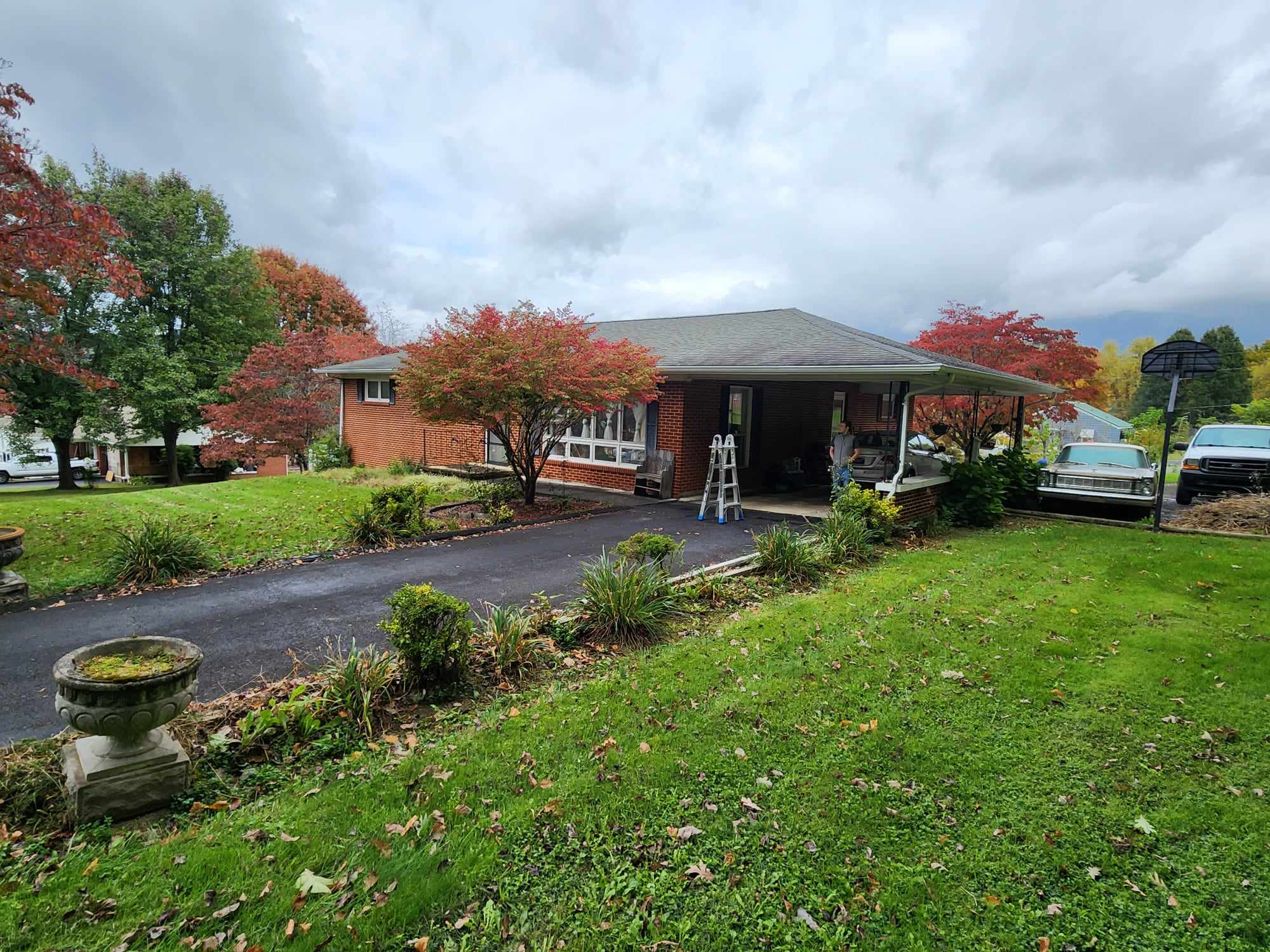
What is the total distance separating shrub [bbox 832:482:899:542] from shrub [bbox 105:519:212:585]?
8.12 m

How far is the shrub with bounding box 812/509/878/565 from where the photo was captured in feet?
26.5

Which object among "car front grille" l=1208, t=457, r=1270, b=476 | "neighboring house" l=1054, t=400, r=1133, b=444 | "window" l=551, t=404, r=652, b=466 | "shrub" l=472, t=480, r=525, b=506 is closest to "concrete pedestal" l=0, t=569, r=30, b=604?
"shrub" l=472, t=480, r=525, b=506

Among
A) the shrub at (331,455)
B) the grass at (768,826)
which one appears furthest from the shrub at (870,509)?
the shrub at (331,455)

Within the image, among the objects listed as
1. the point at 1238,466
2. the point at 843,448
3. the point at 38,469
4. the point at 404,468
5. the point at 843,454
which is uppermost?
the point at 843,448

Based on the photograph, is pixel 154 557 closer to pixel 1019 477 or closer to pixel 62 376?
pixel 1019 477

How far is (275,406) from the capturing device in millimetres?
21234

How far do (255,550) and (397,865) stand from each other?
21.9 feet

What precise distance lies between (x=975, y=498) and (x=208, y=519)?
1320 cm

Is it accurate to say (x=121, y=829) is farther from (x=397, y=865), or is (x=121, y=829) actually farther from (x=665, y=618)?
(x=665, y=618)

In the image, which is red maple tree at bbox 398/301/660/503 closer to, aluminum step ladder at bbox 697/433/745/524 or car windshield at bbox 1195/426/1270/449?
aluminum step ladder at bbox 697/433/745/524

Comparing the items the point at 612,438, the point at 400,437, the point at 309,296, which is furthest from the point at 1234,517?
the point at 309,296

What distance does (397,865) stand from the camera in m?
2.57

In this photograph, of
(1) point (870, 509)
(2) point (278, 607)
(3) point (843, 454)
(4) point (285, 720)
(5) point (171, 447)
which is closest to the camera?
(4) point (285, 720)

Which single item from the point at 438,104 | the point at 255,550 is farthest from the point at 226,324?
the point at 255,550
